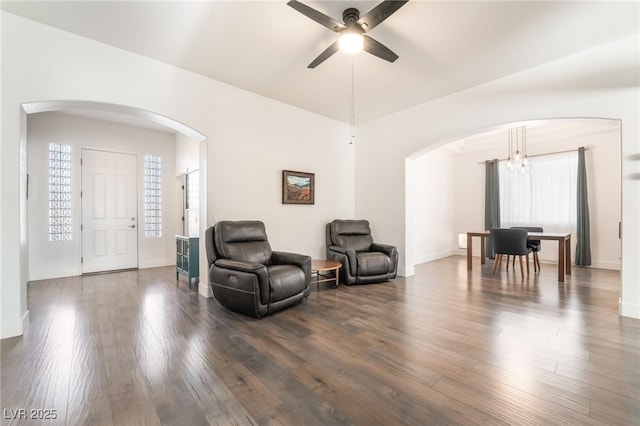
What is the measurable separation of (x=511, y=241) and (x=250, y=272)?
446cm

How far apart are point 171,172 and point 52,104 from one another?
11.0 ft

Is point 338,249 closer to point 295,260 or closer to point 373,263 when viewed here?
point 373,263

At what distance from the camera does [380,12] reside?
6.75 feet

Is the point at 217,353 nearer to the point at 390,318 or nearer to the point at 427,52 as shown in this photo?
the point at 390,318

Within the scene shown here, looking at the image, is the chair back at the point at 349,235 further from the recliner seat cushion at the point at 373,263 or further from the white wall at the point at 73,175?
the white wall at the point at 73,175

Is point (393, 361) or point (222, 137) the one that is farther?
point (222, 137)

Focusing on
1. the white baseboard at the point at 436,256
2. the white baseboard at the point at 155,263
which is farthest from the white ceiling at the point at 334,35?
the white baseboard at the point at 155,263

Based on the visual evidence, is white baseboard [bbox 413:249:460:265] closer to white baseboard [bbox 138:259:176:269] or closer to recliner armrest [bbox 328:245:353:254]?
recliner armrest [bbox 328:245:353:254]

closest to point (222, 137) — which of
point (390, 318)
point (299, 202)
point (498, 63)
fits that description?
point (299, 202)

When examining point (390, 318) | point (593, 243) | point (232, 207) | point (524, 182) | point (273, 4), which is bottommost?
point (390, 318)

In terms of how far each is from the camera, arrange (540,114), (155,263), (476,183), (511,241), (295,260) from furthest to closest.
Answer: (476,183)
(155,263)
(511,241)
(295,260)
(540,114)

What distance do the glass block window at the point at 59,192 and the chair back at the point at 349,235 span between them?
4.74 m

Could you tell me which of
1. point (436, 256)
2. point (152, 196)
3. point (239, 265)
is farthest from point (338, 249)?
point (152, 196)

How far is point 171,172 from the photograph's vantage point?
19.7 ft
